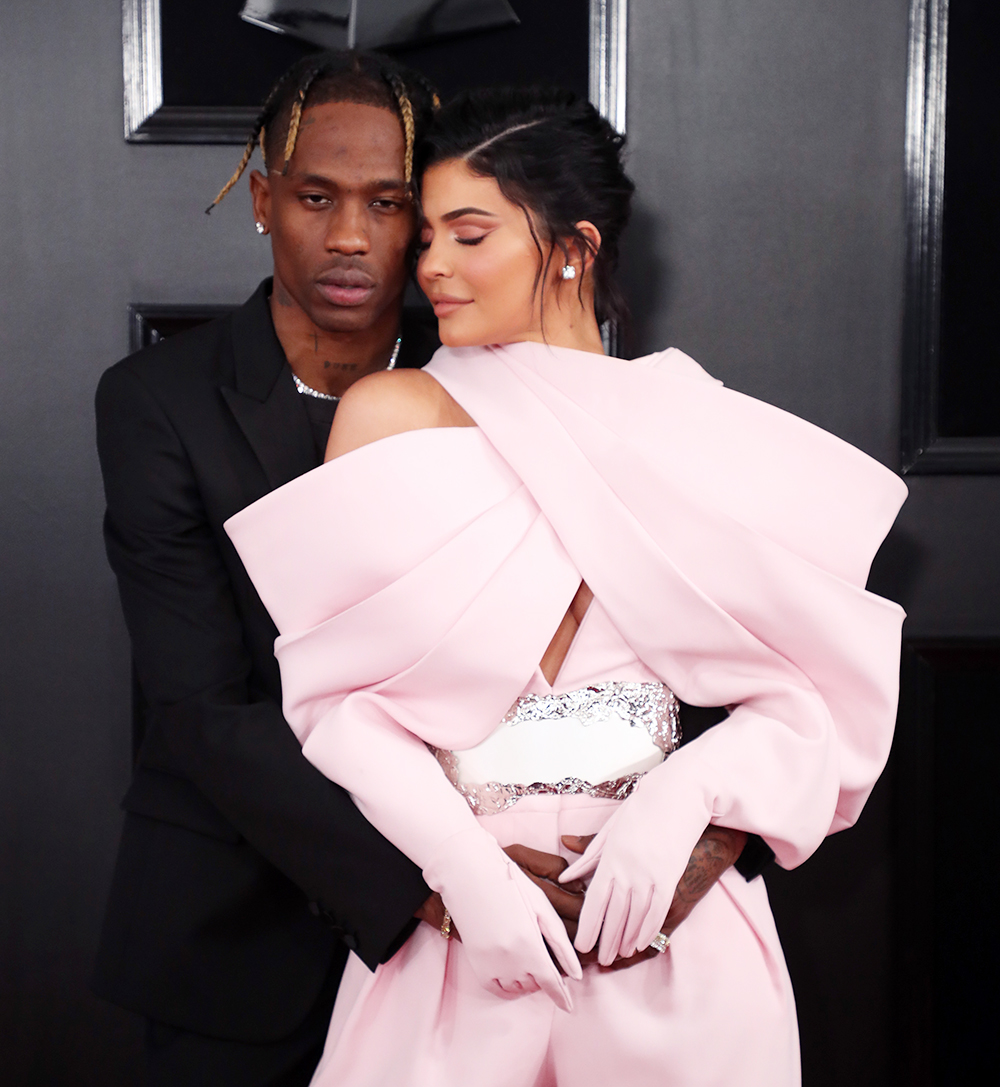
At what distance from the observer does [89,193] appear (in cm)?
170

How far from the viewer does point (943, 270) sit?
176 centimetres

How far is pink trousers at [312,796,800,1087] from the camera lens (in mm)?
1067

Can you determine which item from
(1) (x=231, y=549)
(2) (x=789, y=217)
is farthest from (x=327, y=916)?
(2) (x=789, y=217)

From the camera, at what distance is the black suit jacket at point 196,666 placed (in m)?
1.34

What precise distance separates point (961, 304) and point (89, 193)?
148 centimetres

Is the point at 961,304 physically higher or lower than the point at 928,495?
higher

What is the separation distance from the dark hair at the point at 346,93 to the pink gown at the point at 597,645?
0.46 metres

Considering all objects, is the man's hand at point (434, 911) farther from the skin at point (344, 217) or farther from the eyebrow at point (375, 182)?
the eyebrow at point (375, 182)

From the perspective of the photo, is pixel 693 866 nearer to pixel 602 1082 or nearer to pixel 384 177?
pixel 602 1082

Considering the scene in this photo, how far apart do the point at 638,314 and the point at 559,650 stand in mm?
794

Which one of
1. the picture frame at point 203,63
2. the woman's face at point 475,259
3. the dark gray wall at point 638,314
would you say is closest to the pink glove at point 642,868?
the woman's face at point 475,259

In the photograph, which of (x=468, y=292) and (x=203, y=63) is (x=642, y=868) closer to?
(x=468, y=292)

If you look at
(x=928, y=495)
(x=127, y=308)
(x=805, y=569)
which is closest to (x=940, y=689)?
(x=928, y=495)

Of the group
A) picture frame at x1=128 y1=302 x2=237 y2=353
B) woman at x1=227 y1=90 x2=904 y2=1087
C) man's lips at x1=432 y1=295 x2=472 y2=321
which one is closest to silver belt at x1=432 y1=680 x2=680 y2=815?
woman at x1=227 y1=90 x2=904 y2=1087
